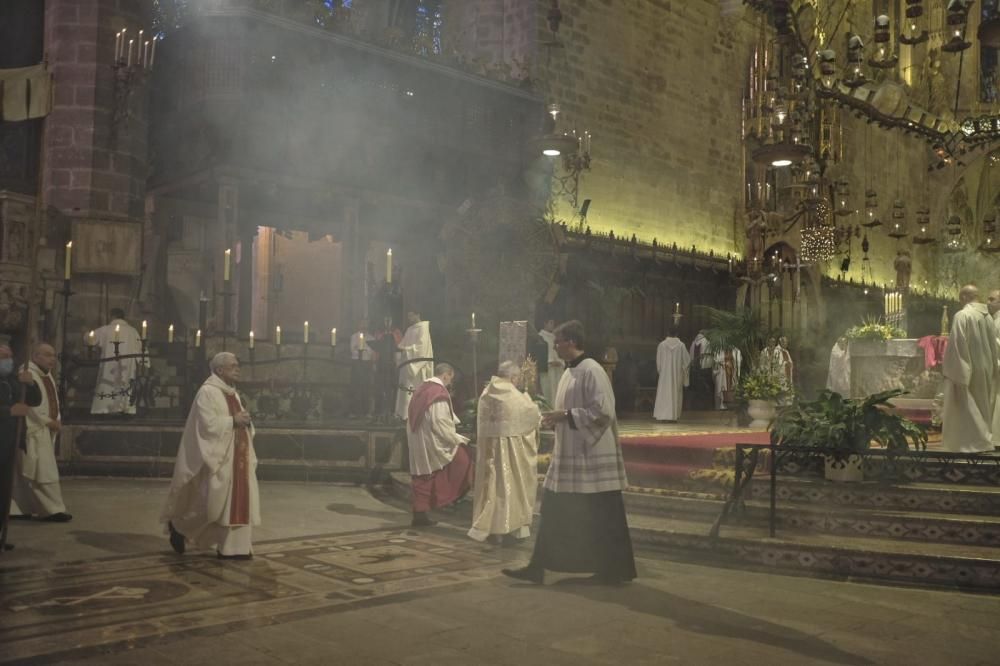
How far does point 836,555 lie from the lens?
626 cm

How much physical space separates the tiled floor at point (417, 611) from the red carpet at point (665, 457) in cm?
193

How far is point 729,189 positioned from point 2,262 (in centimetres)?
1608

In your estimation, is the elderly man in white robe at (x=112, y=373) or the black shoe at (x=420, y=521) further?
the elderly man in white robe at (x=112, y=373)

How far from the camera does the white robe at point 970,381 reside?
322 inches

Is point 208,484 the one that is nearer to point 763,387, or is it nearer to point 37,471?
point 37,471

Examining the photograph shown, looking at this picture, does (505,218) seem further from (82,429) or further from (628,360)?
(82,429)

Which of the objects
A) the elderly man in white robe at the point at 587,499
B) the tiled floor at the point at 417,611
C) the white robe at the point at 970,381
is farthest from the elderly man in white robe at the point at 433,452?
the white robe at the point at 970,381

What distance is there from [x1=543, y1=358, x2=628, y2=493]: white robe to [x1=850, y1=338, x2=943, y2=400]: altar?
7.27 meters

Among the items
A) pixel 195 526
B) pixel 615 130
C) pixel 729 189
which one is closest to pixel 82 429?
pixel 195 526

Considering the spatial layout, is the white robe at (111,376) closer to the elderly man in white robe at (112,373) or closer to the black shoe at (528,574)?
the elderly man in white robe at (112,373)

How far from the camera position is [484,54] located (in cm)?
1769

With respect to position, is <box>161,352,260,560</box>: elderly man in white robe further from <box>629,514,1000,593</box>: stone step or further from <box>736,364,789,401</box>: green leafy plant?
<box>736,364,789,401</box>: green leafy plant

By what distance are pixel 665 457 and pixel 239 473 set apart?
14.0ft

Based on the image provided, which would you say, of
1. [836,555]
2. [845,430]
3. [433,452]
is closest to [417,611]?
[836,555]
